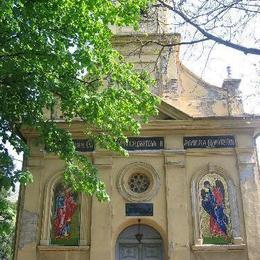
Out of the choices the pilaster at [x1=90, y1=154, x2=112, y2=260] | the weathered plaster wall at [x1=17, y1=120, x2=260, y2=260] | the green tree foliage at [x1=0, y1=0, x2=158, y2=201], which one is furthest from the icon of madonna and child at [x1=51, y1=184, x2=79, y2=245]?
the green tree foliage at [x1=0, y1=0, x2=158, y2=201]

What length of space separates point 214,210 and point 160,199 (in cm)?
184

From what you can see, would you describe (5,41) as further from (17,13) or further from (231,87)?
(231,87)

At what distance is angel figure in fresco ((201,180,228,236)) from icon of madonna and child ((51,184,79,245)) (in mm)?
4348

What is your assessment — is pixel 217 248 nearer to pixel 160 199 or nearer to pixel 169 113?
pixel 160 199

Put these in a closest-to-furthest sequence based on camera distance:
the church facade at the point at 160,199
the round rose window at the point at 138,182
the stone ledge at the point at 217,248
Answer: the stone ledge at the point at 217,248, the church facade at the point at 160,199, the round rose window at the point at 138,182

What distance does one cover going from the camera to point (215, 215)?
14570 mm

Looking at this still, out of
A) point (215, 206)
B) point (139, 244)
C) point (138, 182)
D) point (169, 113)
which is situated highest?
point (169, 113)

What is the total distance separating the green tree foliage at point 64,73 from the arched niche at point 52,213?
250cm

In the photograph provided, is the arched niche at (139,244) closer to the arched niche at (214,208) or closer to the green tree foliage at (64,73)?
the arched niche at (214,208)

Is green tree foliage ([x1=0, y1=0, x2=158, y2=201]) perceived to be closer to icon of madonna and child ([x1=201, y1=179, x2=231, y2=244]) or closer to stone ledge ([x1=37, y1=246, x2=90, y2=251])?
stone ledge ([x1=37, y1=246, x2=90, y2=251])

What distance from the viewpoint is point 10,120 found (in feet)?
38.9

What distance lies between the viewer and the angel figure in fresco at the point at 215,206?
14.4 metres

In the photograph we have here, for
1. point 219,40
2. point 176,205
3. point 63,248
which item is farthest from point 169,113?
point 219,40

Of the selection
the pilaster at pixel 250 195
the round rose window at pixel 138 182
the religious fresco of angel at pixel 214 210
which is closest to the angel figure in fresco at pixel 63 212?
the round rose window at pixel 138 182
